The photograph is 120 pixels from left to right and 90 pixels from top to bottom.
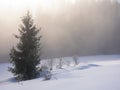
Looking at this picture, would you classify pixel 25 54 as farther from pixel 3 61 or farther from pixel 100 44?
pixel 100 44

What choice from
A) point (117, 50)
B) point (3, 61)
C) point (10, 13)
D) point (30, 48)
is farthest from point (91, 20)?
point (30, 48)

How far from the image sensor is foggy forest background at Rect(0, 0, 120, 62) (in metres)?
70.1

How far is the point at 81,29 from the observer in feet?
247

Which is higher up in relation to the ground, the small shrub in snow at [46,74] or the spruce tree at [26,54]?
the spruce tree at [26,54]

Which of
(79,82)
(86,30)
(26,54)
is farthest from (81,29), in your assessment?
(79,82)

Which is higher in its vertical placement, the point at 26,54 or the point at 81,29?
the point at 81,29

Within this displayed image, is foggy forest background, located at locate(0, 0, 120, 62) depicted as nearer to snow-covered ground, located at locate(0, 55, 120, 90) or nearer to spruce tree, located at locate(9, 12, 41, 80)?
spruce tree, located at locate(9, 12, 41, 80)

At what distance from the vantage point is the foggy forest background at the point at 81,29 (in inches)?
2761

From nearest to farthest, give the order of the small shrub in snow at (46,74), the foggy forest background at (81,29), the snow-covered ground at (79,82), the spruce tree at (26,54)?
the snow-covered ground at (79,82), the small shrub in snow at (46,74), the spruce tree at (26,54), the foggy forest background at (81,29)

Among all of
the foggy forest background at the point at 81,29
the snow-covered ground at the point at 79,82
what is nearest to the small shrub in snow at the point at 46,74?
the snow-covered ground at the point at 79,82

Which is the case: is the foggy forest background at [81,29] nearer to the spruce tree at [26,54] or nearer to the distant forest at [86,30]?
the distant forest at [86,30]

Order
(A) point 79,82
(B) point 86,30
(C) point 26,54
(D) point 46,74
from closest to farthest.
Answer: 1. (A) point 79,82
2. (D) point 46,74
3. (C) point 26,54
4. (B) point 86,30

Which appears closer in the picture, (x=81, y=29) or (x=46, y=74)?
(x=46, y=74)

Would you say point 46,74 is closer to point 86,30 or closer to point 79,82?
point 79,82
